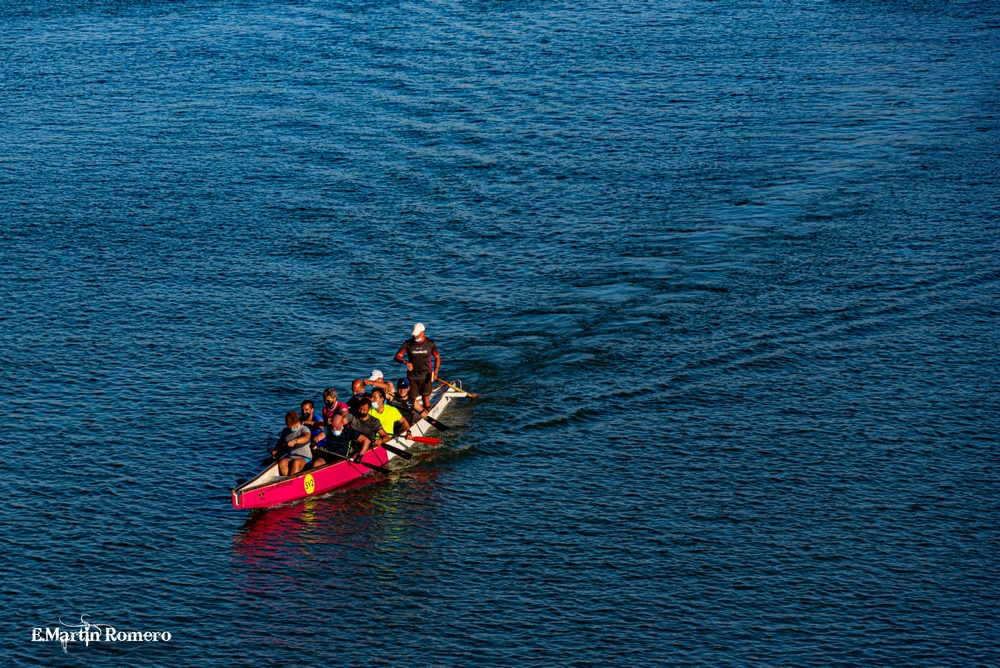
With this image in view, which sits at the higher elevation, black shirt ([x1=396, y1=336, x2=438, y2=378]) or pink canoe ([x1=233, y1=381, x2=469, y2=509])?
black shirt ([x1=396, y1=336, x2=438, y2=378])

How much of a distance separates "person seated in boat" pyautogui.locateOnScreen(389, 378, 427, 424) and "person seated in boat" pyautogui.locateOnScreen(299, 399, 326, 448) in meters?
2.26

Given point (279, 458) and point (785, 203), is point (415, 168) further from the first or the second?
point (279, 458)

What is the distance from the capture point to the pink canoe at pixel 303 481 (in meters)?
26.4

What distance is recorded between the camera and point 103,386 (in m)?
32.8

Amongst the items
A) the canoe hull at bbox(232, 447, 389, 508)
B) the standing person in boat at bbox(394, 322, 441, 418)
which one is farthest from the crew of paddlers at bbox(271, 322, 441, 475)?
the canoe hull at bbox(232, 447, 389, 508)

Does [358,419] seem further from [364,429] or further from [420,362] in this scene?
[420,362]

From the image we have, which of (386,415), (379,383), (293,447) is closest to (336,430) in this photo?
(293,447)

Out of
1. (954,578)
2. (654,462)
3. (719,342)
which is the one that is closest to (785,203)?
(719,342)

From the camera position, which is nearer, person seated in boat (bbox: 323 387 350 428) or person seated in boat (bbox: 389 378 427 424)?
person seated in boat (bbox: 323 387 350 428)

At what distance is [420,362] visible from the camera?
3102cm

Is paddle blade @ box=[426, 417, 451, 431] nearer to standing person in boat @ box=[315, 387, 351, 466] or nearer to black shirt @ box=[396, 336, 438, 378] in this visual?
black shirt @ box=[396, 336, 438, 378]

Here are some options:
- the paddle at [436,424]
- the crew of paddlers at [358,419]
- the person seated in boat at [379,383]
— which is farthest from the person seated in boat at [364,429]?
the paddle at [436,424]

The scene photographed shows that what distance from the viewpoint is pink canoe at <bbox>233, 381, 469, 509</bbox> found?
86.7ft

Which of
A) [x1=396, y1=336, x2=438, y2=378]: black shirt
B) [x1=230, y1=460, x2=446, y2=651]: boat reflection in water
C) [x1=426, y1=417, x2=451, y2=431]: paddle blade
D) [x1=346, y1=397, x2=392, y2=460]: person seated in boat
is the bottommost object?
[x1=230, y1=460, x2=446, y2=651]: boat reflection in water
